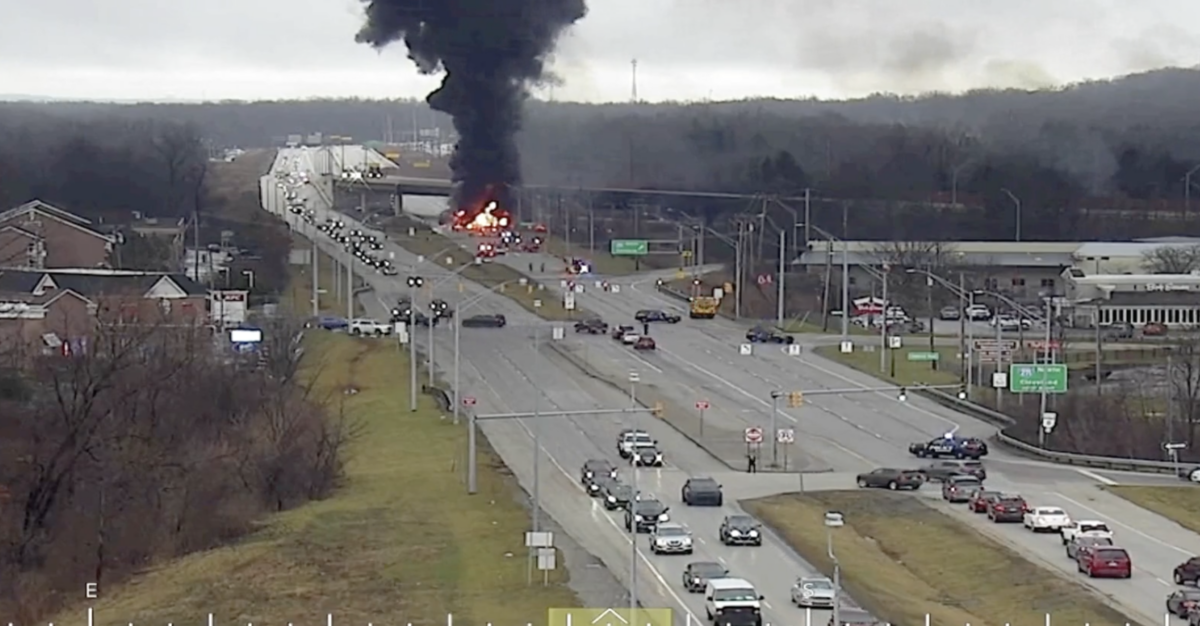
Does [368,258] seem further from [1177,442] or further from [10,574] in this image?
[10,574]

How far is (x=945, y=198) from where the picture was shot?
124m

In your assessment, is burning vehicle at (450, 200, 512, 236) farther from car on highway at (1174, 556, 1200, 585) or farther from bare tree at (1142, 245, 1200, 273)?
car on highway at (1174, 556, 1200, 585)

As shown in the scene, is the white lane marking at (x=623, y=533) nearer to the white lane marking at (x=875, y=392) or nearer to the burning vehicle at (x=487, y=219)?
the white lane marking at (x=875, y=392)

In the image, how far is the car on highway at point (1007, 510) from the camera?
131 feet

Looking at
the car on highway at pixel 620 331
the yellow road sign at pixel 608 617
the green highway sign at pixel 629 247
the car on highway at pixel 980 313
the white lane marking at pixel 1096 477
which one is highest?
the green highway sign at pixel 629 247

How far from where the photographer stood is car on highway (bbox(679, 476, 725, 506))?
133ft

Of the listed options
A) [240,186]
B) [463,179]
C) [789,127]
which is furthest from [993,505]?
[240,186]

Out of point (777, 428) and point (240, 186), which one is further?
point (240, 186)

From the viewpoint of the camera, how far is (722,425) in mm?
55000

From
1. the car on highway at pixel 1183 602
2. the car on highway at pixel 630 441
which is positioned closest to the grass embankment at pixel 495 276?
the car on highway at pixel 630 441

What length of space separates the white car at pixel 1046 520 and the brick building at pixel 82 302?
1409 inches

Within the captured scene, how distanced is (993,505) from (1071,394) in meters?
18.9

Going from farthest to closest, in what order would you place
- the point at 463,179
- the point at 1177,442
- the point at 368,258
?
the point at 368,258 < the point at 463,179 < the point at 1177,442

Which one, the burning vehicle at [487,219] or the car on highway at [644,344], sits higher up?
the burning vehicle at [487,219]
